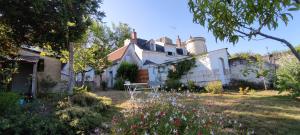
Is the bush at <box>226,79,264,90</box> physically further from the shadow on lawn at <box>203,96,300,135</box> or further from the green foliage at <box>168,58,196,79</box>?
the shadow on lawn at <box>203,96,300,135</box>

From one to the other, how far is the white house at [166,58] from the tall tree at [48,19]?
11201 mm

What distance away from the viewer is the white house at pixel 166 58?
22.2 metres

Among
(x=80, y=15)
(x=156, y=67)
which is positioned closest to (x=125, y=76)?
(x=156, y=67)

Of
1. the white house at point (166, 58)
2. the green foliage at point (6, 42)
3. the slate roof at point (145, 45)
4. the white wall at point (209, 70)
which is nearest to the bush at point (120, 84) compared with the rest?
the white house at point (166, 58)

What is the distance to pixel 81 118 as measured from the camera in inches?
266

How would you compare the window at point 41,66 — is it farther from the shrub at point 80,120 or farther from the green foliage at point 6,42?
the shrub at point 80,120

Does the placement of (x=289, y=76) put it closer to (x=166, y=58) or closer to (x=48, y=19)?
(x=48, y=19)

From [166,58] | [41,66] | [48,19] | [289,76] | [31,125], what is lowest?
[31,125]

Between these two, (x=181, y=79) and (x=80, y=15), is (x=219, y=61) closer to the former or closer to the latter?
(x=181, y=79)

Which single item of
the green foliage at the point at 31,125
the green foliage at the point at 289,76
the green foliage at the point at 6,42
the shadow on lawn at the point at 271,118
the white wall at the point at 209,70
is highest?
the green foliage at the point at 6,42

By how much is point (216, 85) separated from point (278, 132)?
10.6 m

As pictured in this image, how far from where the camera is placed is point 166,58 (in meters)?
32.2

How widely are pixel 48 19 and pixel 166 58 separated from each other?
73.1 feet

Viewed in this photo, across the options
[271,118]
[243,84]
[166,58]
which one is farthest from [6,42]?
[166,58]
